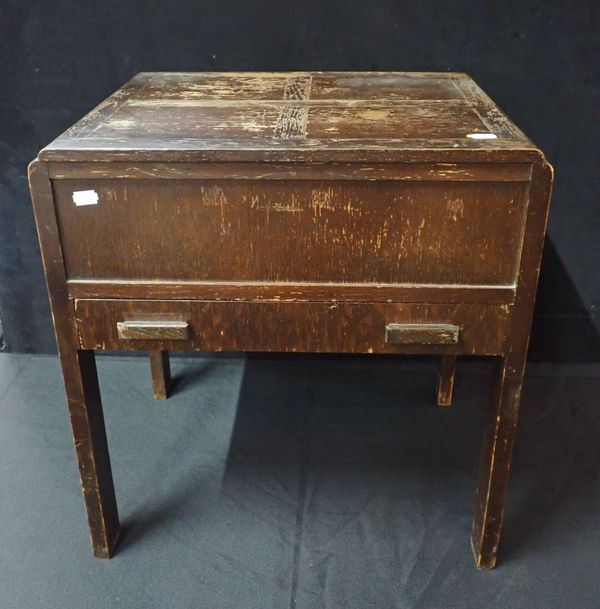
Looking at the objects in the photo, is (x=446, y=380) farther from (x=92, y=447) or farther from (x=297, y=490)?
(x=92, y=447)

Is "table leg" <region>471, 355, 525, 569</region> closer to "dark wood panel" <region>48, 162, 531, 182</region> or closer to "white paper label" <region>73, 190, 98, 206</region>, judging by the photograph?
"dark wood panel" <region>48, 162, 531, 182</region>

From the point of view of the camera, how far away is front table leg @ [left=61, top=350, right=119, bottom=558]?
1.20 m

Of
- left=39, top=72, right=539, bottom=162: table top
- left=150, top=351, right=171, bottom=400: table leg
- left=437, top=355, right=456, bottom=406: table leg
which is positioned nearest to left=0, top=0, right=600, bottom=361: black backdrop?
left=39, top=72, right=539, bottom=162: table top

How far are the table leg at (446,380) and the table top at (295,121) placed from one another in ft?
2.09

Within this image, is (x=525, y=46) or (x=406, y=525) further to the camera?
(x=525, y=46)

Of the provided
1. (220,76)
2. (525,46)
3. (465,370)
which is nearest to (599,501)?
(465,370)

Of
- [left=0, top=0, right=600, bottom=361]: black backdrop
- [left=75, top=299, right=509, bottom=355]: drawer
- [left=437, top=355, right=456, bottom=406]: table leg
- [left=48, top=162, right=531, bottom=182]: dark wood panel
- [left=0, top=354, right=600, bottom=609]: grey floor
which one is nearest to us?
[left=48, top=162, right=531, bottom=182]: dark wood panel

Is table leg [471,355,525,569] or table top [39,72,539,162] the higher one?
table top [39,72,539,162]

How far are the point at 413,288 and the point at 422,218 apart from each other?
4.3 inches

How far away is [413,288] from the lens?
3.61ft

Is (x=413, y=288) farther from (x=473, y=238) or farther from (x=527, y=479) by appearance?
(x=527, y=479)

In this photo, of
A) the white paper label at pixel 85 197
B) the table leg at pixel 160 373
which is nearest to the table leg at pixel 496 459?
the white paper label at pixel 85 197

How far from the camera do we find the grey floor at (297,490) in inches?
50.5

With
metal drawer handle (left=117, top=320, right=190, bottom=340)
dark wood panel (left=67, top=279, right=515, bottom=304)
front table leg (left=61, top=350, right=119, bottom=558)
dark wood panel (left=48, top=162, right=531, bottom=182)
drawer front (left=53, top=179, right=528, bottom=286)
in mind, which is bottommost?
front table leg (left=61, top=350, right=119, bottom=558)
